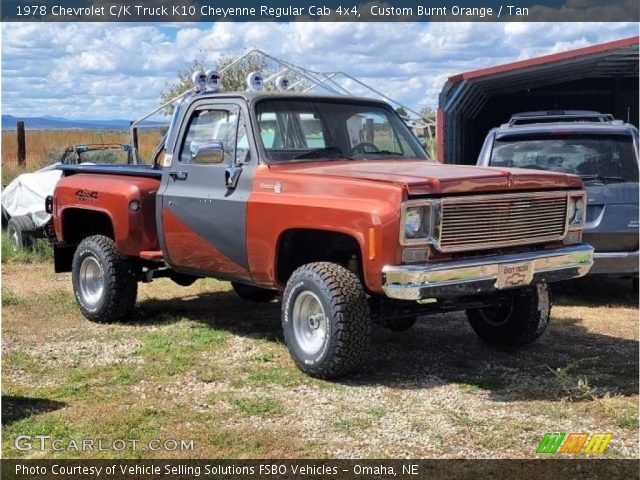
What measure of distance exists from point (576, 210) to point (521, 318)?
102 cm

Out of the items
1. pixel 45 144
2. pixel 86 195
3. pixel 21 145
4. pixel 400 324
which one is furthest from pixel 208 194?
pixel 45 144

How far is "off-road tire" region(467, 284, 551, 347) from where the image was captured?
22.3ft

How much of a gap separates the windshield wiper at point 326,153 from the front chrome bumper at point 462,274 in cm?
159

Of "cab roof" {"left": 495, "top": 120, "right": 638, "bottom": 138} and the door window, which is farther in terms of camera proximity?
"cab roof" {"left": 495, "top": 120, "right": 638, "bottom": 138}

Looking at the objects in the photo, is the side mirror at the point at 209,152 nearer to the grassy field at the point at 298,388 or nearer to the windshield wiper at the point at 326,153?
the windshield wiper at the point at 326,153

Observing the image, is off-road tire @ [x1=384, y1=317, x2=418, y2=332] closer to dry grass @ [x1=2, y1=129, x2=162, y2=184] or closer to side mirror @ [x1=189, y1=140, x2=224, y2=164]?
side mirror @ [x1=189, y1=140, x2=224, y2=164]

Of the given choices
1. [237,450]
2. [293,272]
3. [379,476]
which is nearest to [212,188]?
[293,272]

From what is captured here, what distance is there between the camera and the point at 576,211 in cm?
634

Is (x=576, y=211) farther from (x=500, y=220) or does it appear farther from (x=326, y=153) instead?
(x=326, y=153)

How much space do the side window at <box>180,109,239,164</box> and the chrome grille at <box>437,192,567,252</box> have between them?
2004 millimetres

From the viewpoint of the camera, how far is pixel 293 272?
6195mm

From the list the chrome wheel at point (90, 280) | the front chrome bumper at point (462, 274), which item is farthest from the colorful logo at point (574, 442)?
the chrome wheel at point (90, 280)

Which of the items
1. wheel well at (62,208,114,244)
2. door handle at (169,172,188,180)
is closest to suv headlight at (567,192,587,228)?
door handle at (169,172,188,180)

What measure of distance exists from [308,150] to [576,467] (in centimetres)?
322
